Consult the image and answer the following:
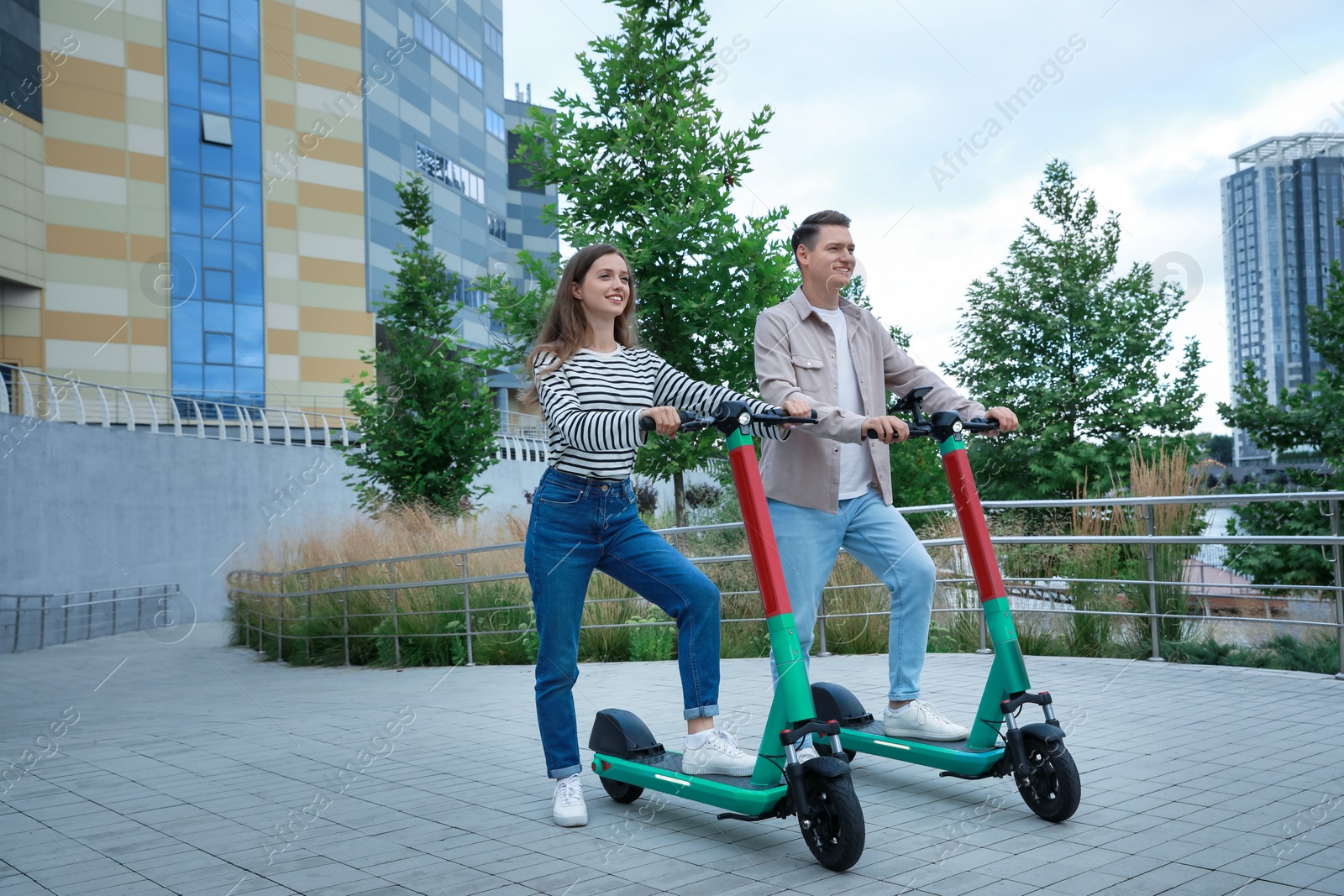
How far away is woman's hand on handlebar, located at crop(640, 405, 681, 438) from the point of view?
309 centimetres

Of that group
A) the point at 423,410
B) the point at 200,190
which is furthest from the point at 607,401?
the point at 200,190

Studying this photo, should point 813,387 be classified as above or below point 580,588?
above

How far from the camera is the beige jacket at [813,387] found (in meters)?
3.85

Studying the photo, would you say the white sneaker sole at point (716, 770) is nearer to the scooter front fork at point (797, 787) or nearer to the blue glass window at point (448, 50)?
the scooter front fork at point (797, 787)

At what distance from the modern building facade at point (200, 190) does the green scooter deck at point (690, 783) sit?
29.8m

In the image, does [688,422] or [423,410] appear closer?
[688,422]

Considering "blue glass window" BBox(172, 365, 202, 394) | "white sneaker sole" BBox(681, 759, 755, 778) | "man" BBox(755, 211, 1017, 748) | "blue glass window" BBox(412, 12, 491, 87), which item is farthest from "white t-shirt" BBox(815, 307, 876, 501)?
"blue glass window" BBox(412, 12, 491, 87)

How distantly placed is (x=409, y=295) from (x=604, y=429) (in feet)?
41.7

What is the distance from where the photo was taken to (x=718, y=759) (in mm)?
3420

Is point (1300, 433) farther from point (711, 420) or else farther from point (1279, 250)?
point (711, 420)

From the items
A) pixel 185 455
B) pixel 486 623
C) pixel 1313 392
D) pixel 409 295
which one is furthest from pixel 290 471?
pixel 1313 392

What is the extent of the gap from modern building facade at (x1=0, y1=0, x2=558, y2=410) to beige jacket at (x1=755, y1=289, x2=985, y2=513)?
2940cm

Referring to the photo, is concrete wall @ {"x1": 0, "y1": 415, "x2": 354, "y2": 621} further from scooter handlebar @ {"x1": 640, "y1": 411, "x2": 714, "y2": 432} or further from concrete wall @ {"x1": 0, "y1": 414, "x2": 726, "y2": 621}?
scooter handlebar @ {"x1": 640, "y1": 411, "x2": 714, "y2": 432}

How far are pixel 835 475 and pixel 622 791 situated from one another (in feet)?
4.70
